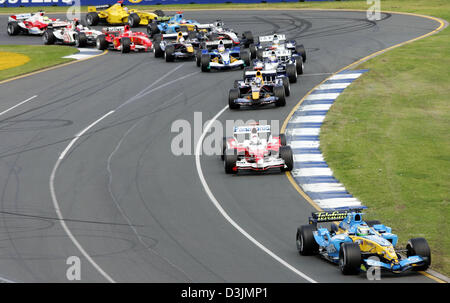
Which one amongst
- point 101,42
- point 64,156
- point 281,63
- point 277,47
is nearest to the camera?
point 64,156

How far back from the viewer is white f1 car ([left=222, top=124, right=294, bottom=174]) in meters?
28.3

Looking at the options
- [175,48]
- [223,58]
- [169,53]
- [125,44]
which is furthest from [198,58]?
[125,44]

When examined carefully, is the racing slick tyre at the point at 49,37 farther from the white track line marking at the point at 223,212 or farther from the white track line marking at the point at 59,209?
the white track line marking at the point at 223,212

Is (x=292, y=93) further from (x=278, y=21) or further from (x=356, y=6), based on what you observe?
(x=356, y=6)

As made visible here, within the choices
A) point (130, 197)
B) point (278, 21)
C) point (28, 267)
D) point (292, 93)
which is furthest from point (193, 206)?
point (278, 21)

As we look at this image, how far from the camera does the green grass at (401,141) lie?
929 inches

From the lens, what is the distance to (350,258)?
18312 millimetres

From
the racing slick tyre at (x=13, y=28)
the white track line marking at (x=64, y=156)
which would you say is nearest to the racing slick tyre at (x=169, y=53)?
the white track line marking at (x=64, y=156)

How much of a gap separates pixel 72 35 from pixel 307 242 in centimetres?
3946

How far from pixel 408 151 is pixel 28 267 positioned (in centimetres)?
1614

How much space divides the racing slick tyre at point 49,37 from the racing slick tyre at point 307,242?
131 feet

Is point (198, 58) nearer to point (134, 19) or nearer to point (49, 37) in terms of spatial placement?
point (49, 37)

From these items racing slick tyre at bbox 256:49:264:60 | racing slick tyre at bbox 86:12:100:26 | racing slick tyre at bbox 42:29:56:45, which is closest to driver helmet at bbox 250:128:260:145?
racing slick tyre at bbox 256:49:264:60

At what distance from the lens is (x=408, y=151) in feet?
100
